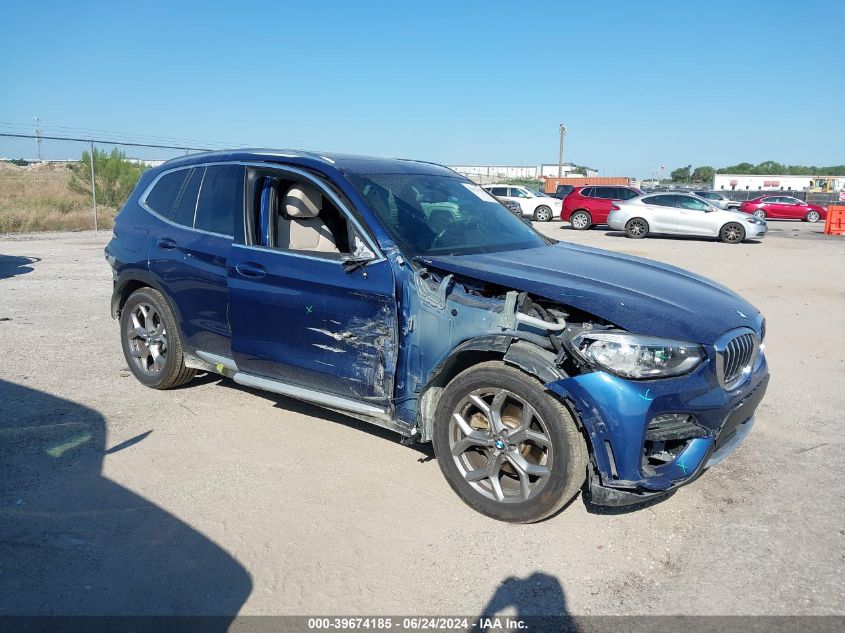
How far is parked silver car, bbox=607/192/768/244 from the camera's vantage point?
21219mm

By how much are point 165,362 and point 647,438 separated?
3.75m

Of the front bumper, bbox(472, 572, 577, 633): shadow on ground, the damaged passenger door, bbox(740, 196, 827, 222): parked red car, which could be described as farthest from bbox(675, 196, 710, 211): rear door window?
bbox(472, 572, 577, 633): shadow on ground

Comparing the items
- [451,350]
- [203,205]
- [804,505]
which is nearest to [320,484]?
[451,350]

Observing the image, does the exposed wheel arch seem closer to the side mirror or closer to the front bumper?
the front bumper

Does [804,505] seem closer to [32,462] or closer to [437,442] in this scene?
Answer: [437,442]

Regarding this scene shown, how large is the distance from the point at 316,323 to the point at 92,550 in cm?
168

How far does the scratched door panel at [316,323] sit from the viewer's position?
398 centimetres

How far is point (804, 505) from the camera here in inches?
152

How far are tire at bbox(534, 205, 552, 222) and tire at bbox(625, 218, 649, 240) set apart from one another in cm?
855

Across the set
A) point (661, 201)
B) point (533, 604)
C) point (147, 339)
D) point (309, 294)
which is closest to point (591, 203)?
point (661, 201)

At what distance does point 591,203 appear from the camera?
25.5 metres

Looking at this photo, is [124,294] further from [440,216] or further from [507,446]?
[507,446]

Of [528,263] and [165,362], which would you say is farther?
[165,362]

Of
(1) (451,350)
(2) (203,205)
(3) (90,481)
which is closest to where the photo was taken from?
(1) (451,350)
